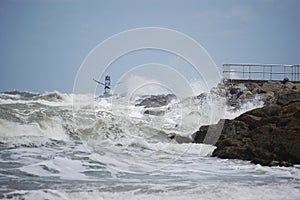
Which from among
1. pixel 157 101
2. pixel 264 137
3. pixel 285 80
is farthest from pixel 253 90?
pixel 264 137

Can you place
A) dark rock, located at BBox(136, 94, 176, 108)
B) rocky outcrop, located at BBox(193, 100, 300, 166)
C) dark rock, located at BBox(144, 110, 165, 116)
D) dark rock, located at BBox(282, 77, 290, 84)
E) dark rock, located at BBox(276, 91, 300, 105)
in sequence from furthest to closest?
dark rock, located at BBox(136, 94, 176, 108), dark rock, located at BBox(144, 110, 165, 116), dark rock, located at BBox(282, 77, 290, 84), dark rock, located at BBox(276, 91, 300, 105), rocky outcrop, located at BBox(193, 100, 300, 166)

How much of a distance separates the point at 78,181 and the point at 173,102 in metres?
19.6

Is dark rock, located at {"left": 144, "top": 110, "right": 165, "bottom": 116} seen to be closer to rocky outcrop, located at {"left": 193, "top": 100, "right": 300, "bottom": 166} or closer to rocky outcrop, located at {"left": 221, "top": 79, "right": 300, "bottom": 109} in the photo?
rocky outcrop, located at {"left": 221, "top": 79, "right": 300, "bottom": 109}

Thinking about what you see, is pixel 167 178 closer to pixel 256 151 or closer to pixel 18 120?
pixel 256 151

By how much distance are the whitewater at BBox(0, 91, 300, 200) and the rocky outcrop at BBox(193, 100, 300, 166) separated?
15.2 inches

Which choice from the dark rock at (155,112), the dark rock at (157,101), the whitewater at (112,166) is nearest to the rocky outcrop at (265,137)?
the whitewater at (112,166)

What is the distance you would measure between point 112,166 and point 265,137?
3.81 metres

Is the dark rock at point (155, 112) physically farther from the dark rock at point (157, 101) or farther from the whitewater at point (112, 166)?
the whitewater at point (112, 166)

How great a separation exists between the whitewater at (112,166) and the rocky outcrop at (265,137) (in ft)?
1.27

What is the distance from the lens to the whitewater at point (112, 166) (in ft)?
19.6

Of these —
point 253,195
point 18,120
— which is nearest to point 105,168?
point 253,195

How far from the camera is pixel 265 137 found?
31.9 ft

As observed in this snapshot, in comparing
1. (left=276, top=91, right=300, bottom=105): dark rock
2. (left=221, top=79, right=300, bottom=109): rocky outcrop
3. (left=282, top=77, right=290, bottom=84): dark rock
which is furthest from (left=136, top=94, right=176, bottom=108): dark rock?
(left=276, top=91, right=300, bottom=105): dark rock

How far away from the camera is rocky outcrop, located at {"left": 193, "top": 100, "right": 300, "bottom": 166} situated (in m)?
9.02
